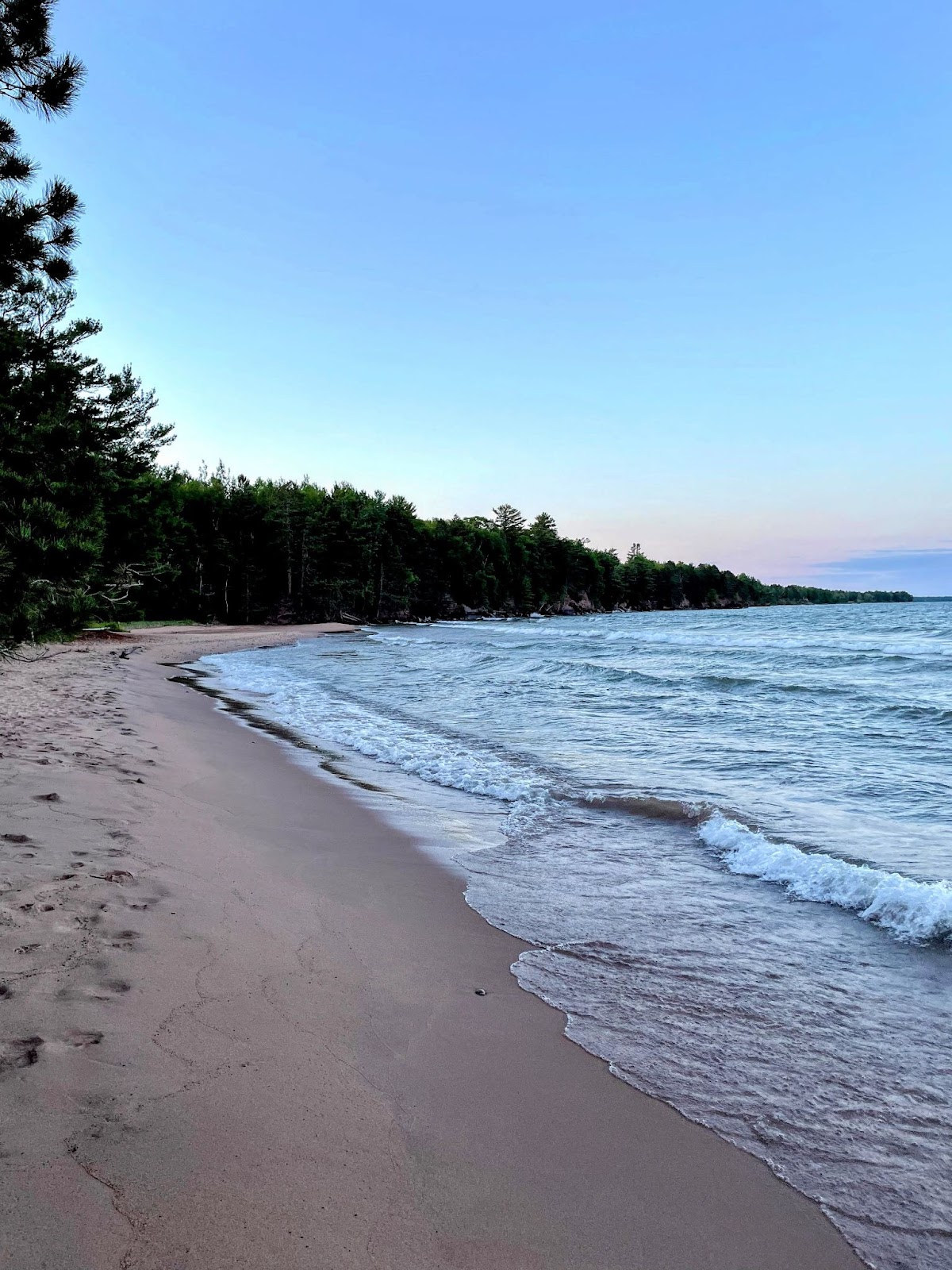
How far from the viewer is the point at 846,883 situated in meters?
4.93

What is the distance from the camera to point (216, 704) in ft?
46.6

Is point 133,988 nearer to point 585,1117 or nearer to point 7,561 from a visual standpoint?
point 585,1117

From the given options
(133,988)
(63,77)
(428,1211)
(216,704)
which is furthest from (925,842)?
(216,704)

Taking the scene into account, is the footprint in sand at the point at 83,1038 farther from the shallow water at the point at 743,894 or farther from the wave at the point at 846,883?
the wave at the point at 846,883

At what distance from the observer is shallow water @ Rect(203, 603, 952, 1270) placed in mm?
2582

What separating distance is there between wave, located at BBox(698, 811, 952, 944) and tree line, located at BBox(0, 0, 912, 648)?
6448mm

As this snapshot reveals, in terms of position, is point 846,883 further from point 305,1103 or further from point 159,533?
point 159,533

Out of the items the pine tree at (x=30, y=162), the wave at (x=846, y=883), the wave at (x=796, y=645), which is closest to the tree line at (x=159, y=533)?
the pine tree at (x=30, y=162)

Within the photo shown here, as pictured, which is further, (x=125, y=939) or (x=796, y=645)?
(x=796, y=645)

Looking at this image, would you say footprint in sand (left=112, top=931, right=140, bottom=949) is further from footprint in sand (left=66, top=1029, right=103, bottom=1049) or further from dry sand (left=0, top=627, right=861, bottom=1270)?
footprint in sand (left=66, top=1029, right=103, bottom=1049)

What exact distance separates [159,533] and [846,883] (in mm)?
36998

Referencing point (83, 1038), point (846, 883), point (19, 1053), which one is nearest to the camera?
point (19, 1053)

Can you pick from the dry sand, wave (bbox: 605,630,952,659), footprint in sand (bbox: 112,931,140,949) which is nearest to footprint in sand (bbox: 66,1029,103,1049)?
the dry sand

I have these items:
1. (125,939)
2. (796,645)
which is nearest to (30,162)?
(125,939)
